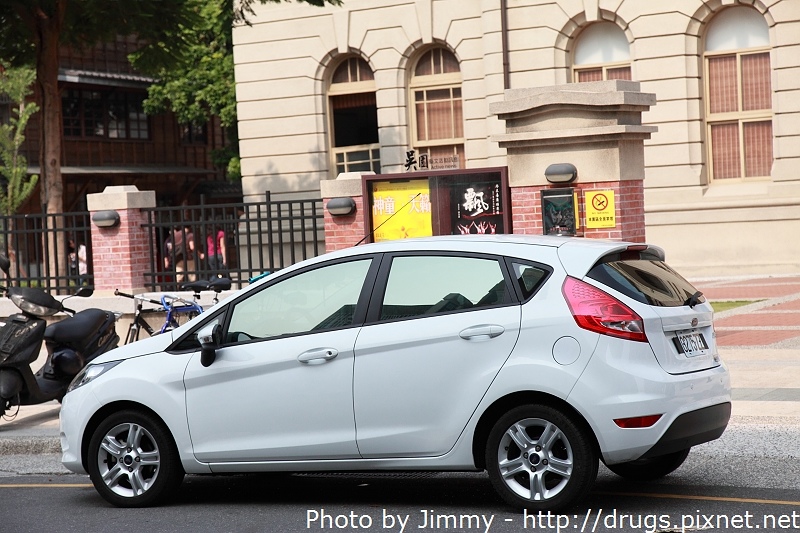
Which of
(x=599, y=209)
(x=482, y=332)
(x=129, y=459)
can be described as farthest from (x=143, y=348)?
(x=599, y=209)

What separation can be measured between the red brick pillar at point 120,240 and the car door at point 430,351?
321 inches

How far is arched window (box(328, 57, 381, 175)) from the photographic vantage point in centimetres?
2825

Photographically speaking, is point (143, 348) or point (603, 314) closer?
point (603, 314)

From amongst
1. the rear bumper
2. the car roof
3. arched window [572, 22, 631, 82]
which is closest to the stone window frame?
arched window [572, 22, 631, 82]

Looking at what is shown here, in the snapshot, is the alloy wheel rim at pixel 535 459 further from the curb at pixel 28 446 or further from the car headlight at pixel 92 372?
the curb at pixel 28 446

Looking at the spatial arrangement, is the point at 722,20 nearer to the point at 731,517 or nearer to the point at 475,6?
the point at 475,6

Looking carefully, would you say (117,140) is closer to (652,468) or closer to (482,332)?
(652,468)

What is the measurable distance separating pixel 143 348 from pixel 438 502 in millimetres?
2050

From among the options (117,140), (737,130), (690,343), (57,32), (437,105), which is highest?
(117,140)

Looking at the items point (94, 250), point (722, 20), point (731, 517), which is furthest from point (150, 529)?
point (722, 20)

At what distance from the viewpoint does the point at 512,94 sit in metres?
12.5

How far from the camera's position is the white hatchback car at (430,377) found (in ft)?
20.9

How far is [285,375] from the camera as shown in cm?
702

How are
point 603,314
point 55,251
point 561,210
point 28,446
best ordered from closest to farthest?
point 603,314 < point 28,446 < point 561,210 < point 55,251
